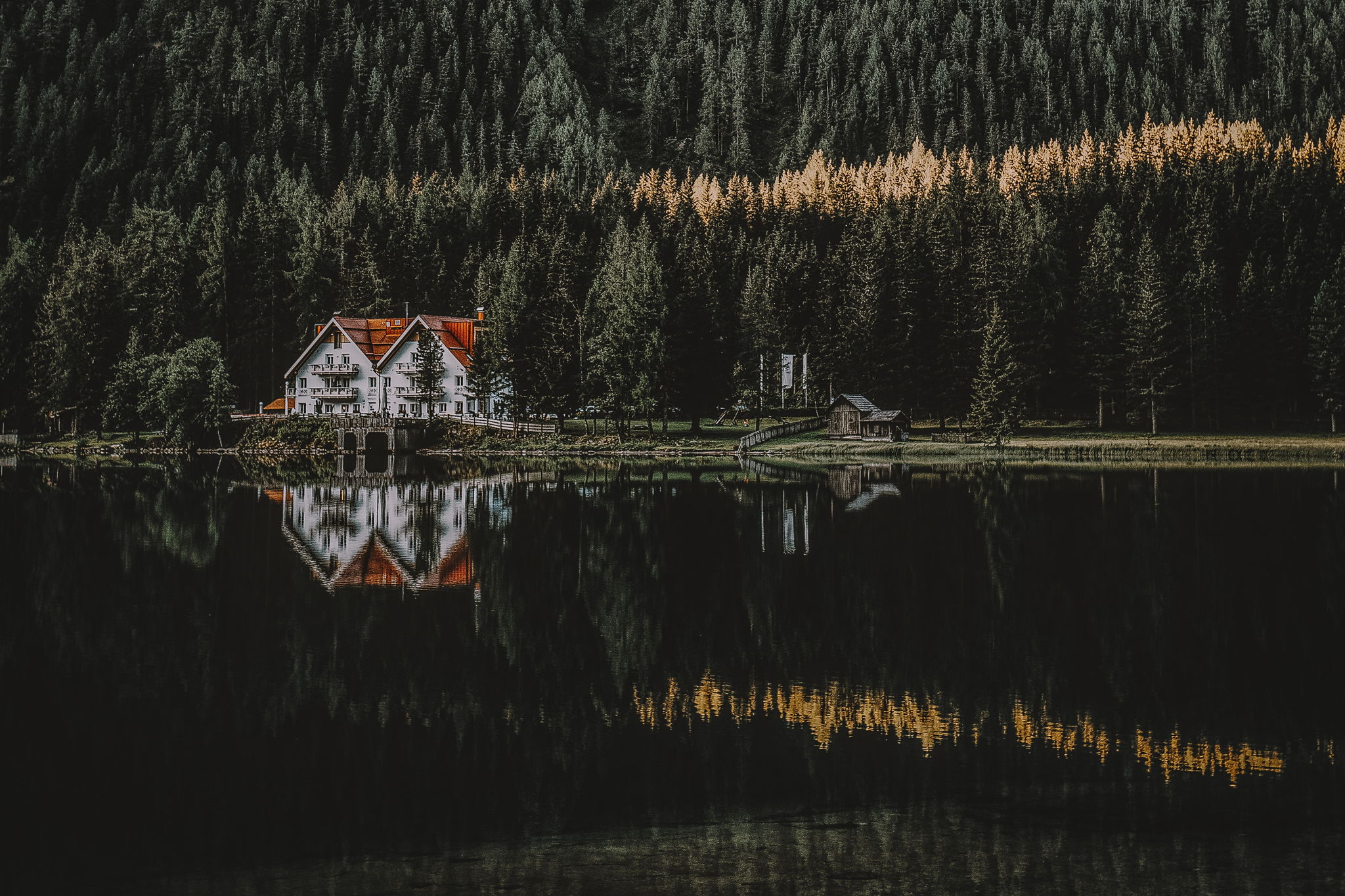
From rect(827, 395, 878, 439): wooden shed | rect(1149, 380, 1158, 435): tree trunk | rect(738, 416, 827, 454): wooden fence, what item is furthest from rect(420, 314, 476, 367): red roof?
rect(1149, 380, 1158, 435): tree trunk

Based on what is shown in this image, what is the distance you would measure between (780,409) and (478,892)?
A: 281 ft

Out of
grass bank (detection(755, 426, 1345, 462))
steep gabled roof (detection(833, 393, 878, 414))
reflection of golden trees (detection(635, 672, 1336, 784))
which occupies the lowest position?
reflection of golden trees (detection(635, 672, 1336, 784))

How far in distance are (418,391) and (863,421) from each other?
38403 millimetres

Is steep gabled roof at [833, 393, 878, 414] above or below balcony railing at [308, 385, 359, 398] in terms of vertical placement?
below

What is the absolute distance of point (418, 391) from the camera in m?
104

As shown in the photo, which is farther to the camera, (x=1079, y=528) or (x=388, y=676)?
(x=1079, y=528)

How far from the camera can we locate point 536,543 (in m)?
32.5

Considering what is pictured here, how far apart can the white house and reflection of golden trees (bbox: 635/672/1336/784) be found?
86.9m

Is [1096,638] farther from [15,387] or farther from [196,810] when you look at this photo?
[15,387]

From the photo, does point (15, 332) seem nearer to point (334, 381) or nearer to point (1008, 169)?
point (334, 381)

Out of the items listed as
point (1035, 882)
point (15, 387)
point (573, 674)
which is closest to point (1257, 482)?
point (573, 674)

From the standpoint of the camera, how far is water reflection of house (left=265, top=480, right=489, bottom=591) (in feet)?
88.5

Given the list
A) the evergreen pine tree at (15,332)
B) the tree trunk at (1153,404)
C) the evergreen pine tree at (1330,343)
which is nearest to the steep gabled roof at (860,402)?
the tree trunk at (1153,404)

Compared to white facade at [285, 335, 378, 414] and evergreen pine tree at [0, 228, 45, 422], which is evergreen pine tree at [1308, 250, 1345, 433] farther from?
evergreen pine tree at [0, 228, 45, 422]
